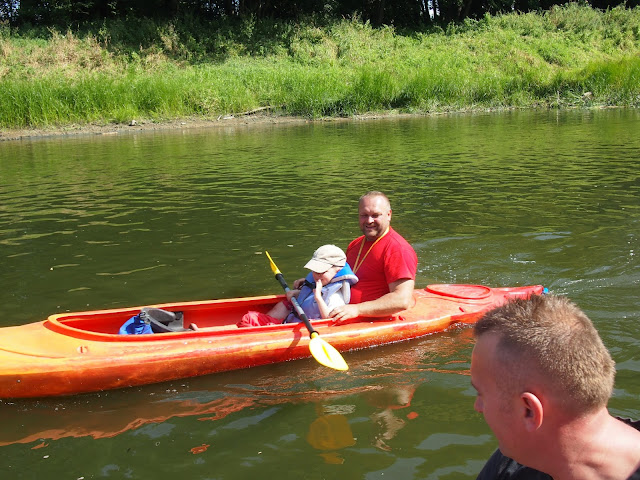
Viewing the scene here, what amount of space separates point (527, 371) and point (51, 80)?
23.2 m

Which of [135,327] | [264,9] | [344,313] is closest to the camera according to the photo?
[135,327]

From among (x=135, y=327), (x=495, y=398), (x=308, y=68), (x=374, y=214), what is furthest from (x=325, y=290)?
(x=308, y=68)

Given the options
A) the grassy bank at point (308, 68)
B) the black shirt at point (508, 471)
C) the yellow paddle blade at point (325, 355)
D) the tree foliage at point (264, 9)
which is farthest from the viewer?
the tree foliage at point (264, 9)

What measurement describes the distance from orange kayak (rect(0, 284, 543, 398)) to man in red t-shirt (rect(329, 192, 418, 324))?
142 millimetres

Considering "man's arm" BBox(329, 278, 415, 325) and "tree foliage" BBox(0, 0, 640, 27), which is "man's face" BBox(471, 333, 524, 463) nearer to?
"man's arm" BBox(329, 278, 415, 325)

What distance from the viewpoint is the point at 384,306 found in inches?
205

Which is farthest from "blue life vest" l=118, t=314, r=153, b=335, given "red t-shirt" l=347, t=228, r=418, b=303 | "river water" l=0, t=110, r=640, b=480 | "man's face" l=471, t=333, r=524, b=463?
"man's face" l=471, t=333, r=524, b=463

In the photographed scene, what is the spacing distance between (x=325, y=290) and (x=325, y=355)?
920 mm

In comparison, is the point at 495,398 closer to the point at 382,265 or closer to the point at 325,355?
the point at 325,355

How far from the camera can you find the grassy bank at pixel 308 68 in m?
21.9

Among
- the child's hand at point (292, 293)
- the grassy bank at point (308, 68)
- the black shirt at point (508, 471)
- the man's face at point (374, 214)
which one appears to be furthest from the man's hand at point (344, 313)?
the grassy bank at point (308, 68)

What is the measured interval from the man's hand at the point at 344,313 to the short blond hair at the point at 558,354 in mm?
3697

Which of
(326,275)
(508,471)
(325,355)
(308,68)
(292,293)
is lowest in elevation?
(325,355)

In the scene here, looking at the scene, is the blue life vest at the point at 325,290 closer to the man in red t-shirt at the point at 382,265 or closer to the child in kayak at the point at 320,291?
the child in kayak at the point at 320,291
